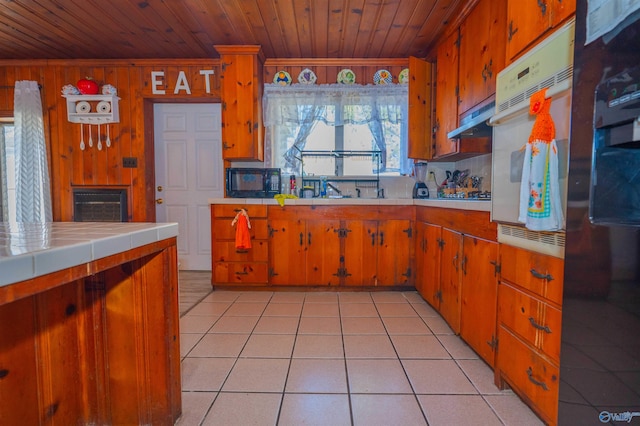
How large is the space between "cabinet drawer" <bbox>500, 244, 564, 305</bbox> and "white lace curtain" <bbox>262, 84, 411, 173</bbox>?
226cm

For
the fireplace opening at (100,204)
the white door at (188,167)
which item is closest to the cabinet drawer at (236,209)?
the white door at (188,167)

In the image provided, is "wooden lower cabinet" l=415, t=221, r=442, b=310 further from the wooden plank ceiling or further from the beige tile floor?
the wooden plank ceiling

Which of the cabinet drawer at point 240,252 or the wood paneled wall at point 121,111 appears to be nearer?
the cabinet drawer at point 240,252

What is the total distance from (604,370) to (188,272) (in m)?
3.75

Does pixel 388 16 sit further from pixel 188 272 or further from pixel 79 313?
pixel 188 272

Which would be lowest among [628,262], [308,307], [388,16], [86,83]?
[308,307]

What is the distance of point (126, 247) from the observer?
36.0 inches

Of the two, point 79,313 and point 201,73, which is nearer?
point 79,313

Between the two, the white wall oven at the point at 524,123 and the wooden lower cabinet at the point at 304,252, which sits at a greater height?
the white wall oven at the point at 524,123

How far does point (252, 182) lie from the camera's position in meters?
3.21

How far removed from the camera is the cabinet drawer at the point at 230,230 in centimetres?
299

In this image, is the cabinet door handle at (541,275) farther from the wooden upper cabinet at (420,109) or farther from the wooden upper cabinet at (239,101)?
the wooden upper cabinet at (239,101)

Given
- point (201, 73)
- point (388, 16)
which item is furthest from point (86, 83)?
point (388, 16)

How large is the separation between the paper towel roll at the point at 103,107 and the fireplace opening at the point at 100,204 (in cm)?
85
